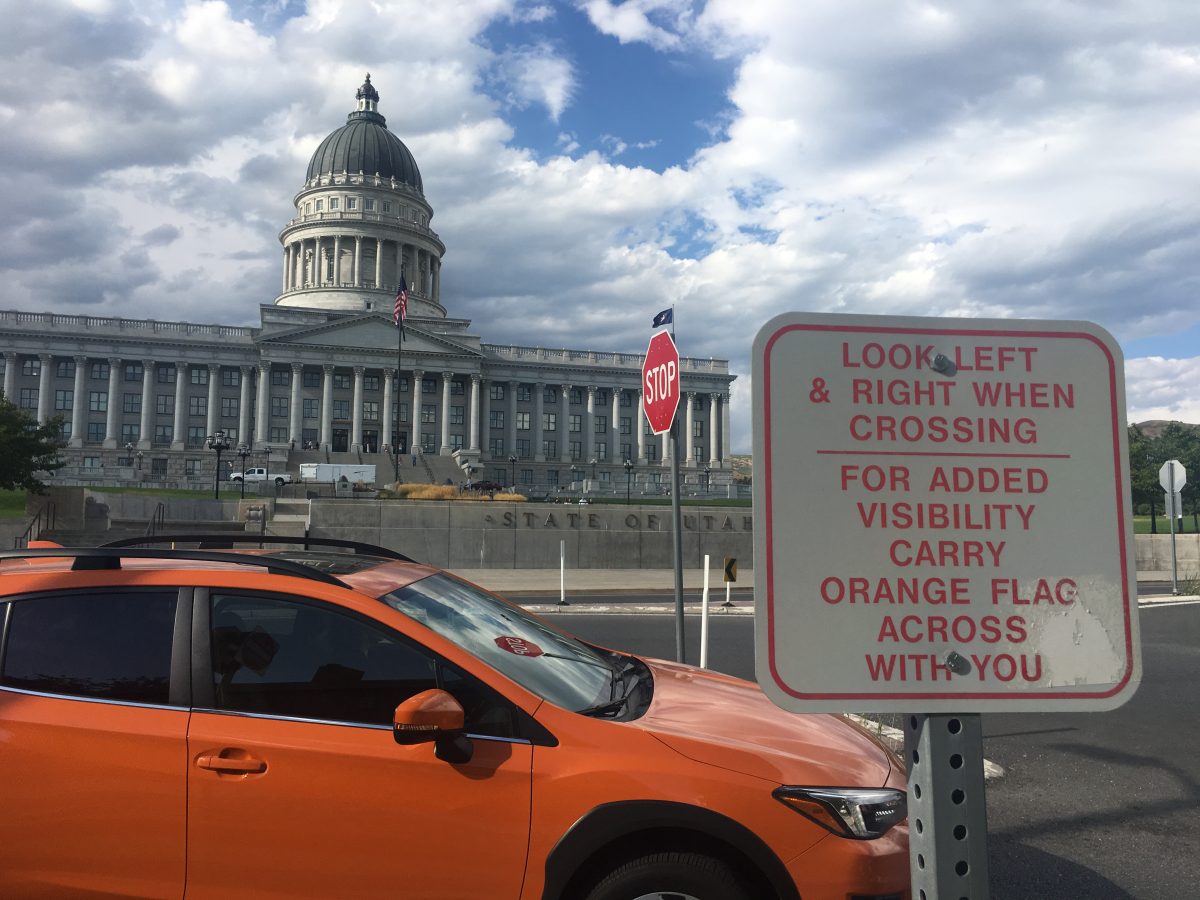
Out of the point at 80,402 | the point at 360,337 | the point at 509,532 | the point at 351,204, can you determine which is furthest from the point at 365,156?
the point at 509,532

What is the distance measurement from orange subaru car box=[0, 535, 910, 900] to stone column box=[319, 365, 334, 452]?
9165 cm

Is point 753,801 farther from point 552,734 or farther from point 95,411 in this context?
point 95,411

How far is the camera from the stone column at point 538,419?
102875mm

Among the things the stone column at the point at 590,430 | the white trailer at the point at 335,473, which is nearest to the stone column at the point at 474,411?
the stone column at the point at 590,430

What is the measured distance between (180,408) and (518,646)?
9720 centimetres

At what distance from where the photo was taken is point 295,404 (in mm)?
91812

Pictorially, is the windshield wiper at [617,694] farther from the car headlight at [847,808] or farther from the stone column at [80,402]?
the stone column at [80,402]

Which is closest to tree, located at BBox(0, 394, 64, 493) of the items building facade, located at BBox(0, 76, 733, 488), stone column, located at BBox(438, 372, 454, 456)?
building facade, located at BBox(0, 76, 733, 488)

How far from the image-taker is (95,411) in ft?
294

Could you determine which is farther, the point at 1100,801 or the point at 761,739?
the point at 1100,801

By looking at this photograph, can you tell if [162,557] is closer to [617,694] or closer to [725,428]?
[617,694]

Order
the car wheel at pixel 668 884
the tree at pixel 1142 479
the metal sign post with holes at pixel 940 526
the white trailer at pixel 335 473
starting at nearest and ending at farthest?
1. the metal sign post with holes at pixel 940 526
2. the car wheel at pixel 668 884
3. the tree at pixel 1142 479
4. the white trailer at pixel 335 473

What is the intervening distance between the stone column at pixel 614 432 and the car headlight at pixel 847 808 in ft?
334

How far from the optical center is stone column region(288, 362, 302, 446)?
3610 inches
